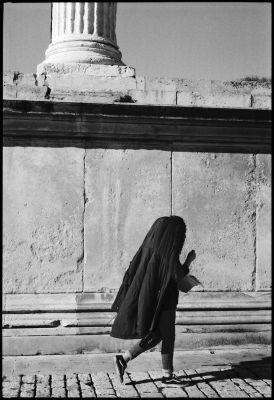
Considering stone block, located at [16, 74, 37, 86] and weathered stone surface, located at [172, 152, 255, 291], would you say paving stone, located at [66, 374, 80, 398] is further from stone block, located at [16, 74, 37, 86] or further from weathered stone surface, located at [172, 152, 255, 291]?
stone block, located at [16, 74, 37, 86]

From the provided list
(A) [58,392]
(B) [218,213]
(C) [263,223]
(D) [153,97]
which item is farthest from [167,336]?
(D) [153,97]

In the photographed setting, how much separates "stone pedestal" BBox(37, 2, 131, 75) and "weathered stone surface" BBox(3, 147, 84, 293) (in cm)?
153

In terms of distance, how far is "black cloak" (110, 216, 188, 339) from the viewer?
4938mm

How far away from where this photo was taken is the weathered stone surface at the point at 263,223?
6.65 meters

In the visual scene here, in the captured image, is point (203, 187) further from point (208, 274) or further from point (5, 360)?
point (5, 360)

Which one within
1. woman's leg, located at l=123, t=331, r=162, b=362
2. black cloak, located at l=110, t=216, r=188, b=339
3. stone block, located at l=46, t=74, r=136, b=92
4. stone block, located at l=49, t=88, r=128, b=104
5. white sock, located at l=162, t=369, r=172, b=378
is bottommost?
white sock, located at l=162, t=369, r=172, b=378

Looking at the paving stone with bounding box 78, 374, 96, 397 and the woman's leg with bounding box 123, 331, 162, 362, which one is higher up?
the woman's leg with bounding box 123, 331, 162, 362

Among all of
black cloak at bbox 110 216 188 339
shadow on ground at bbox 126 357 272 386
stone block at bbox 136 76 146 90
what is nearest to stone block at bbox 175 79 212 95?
stone block at bbox 136 76 146 90

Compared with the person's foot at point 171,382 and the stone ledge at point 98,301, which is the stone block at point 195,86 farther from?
the person's foot at point 171,382

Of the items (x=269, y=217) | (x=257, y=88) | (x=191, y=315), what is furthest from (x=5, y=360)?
(x=257, y=88)

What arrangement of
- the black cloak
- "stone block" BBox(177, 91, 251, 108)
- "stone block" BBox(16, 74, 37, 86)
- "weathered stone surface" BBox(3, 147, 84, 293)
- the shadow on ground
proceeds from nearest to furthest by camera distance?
the black cloak
the shadow on ground
"weathered stone surface" BBox(3, 147, 84, 293)
"stone block" BBox(16, 74, 37, 86)
"stone block" BBox(177, 91, 251, 108)

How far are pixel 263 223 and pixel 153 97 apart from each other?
2.13 meters

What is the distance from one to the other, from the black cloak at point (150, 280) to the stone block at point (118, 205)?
1.13m

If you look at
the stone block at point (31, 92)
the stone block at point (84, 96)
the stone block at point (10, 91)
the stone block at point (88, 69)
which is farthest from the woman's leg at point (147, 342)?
the stone block at point (88, 69)
